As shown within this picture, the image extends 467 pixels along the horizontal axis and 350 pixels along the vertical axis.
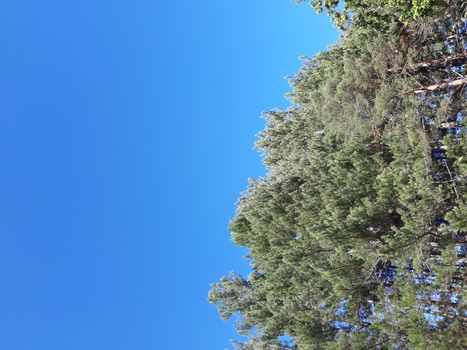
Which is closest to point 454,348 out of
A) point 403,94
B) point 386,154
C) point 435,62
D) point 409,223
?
point 409,223

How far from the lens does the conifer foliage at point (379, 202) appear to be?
15742mm

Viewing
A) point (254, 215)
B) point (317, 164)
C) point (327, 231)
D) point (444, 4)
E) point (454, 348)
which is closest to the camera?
point (454, 348)

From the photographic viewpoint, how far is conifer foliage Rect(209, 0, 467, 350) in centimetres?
1574

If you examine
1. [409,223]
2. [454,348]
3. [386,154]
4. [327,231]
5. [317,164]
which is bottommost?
[454,348]

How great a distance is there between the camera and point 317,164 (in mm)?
20438

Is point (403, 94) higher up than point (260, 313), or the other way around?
point (403, 94)

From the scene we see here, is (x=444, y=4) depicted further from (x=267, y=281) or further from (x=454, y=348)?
(x=267, y=281)

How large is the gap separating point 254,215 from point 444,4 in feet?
40.7

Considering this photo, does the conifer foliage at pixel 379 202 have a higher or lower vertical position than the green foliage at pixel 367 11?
lower

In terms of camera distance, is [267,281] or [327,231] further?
[267,281]

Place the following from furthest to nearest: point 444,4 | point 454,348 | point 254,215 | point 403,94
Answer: point 254,215 → point 403,94 → point 444,4 → point 454,348

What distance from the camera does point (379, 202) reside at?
17.3 meters

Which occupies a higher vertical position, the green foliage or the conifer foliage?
the green foliage

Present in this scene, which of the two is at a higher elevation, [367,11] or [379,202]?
[367,11]
